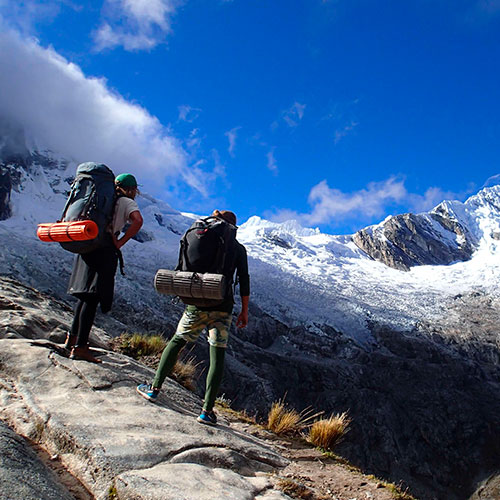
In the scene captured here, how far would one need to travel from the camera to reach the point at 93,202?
143 inches

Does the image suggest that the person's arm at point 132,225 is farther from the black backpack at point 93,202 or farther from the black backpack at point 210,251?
→ the black backpack at point 210,251

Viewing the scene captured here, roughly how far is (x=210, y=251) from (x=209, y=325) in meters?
0.69

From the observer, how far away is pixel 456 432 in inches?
1463

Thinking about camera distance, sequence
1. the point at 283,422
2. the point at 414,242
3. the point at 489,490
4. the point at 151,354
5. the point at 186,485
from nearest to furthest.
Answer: the point at 186,485, the point at 283,422, the point at 151,354, the point at 489,490, the point at 414,242

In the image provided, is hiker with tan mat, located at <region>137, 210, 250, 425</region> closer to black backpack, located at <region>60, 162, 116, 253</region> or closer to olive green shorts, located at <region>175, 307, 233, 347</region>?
olive green shorts, located at <region>175, 307, 233, 347</region>

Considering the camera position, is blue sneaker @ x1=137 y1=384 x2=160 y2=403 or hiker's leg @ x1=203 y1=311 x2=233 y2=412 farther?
hiker's leg @ x1=203 y1=311 x2=233 y2=412

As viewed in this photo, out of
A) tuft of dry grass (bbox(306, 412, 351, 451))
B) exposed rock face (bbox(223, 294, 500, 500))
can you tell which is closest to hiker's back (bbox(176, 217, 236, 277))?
tuft of dry grass (bbox(306, 412, 351, 451))

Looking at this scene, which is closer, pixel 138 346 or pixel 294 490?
pixel 294 490

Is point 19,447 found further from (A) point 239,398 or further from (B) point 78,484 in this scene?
(A) point 239,398

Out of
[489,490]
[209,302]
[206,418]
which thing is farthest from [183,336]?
[489,490]

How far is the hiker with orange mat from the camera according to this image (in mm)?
3688

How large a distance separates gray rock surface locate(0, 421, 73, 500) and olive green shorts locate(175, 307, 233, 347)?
67.6 inches

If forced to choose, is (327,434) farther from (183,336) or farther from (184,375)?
(183,336)

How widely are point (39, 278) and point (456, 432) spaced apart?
38645mm
